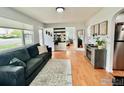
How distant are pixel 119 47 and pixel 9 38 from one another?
13.7 feet

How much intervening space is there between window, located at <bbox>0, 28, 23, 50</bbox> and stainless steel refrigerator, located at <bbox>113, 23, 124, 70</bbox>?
3.98 metres

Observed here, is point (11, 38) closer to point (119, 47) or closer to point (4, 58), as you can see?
point (4, 58)

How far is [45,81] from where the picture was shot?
3.07 meters

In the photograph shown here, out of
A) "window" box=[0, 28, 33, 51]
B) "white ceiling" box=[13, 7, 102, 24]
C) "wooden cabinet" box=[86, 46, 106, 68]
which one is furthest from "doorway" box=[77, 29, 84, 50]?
"window" box=[0, 28, 33, 51]

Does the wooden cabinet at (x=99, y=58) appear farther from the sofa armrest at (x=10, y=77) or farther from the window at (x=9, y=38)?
the window at (x=9, y=38)

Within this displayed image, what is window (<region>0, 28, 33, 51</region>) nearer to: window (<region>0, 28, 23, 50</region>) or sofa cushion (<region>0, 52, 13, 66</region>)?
window (<region>0, 28, 23, 50</region>)

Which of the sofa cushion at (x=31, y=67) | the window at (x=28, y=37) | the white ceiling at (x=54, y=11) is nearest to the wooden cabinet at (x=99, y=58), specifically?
the white ceiling at (x=54, y=11)

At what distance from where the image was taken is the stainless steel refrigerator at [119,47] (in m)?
3.83

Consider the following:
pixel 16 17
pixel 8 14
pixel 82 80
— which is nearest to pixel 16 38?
pixel 16 17

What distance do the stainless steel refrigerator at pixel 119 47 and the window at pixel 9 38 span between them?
398 cm

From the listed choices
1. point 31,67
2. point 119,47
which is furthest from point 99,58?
point 31,67

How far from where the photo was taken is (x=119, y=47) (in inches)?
153
